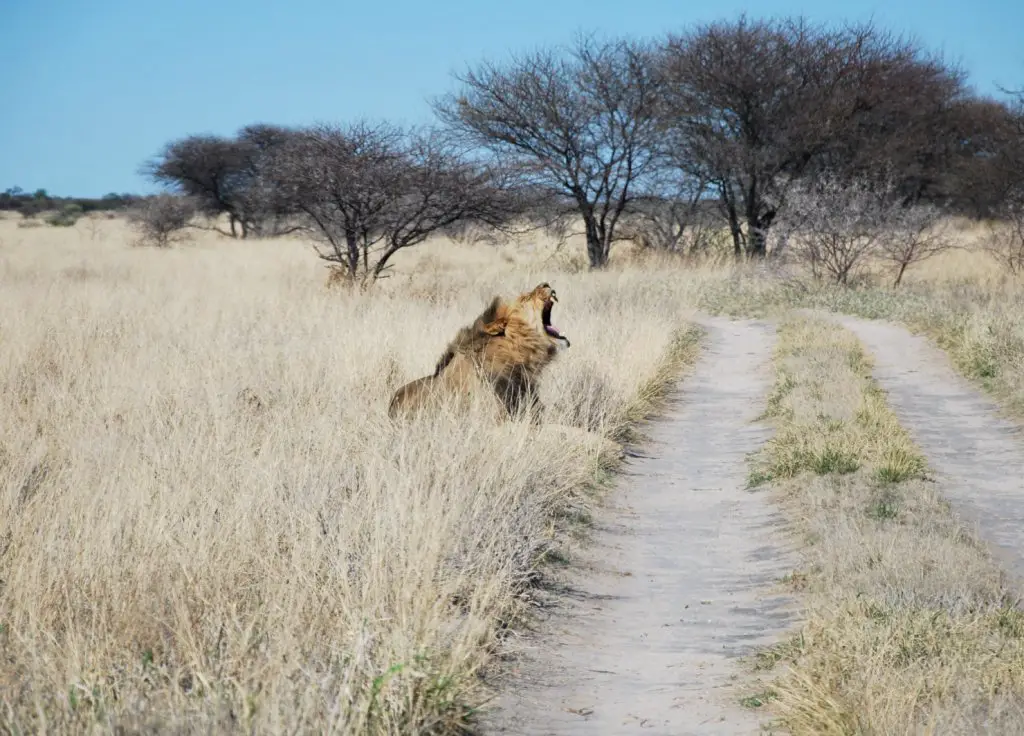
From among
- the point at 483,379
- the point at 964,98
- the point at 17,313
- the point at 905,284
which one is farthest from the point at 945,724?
the point at 964,98

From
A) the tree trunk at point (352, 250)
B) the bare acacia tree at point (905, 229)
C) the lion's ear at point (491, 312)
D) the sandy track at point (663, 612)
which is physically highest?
the bare acacia tree at point (905, 229)

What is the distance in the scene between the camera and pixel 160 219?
3488cm

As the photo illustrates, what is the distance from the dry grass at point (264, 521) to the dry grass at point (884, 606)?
3.79 ft

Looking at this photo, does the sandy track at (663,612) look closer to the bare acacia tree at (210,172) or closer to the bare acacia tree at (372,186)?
the bare acacia tree at (372,186)

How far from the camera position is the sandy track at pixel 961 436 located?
6004 mm

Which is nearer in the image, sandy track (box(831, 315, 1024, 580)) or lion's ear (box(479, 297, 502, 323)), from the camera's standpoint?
sandy track (box(831, 315, 1024, 580))

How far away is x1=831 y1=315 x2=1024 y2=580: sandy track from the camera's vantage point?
600cm

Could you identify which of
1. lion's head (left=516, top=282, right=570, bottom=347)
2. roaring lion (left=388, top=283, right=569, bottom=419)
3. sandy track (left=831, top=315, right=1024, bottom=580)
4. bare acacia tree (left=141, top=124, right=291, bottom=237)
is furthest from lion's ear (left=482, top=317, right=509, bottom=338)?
bare acacia tree (left=141, top=124, right=291, bottom=237)

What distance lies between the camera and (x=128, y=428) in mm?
6504

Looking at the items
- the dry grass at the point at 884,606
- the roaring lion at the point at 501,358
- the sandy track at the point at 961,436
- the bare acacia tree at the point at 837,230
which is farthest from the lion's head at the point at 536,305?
the bare acacia tree at the point at 837,230

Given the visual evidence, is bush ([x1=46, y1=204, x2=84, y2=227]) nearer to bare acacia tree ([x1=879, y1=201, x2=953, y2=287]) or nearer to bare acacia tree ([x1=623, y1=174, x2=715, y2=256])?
bare acacia tree ([x1=623, y1=174, x2=715, y2=256])

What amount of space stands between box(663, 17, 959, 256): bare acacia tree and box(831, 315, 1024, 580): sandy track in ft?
37.7

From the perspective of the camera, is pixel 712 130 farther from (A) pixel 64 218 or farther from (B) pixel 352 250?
(A) pixel 64 218

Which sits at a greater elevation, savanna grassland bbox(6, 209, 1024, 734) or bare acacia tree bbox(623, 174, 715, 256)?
bare acacia tree bbox(623, 174, 715, 256)
